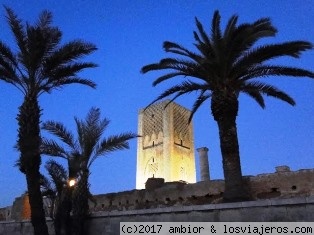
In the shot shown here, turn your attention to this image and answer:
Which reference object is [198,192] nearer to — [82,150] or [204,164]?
[82,150]

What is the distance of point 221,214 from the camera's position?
8344mm

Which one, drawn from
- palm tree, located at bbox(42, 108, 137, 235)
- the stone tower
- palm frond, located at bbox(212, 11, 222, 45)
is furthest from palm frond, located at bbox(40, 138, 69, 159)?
the stone tower

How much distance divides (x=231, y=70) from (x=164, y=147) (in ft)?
96.1

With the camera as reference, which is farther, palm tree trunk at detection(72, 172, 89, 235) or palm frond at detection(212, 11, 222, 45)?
palm tree trunk at detection(72, 172, 89, 235)

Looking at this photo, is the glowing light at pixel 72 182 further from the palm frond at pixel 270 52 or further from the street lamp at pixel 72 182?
the palm frond at pixel 270 52

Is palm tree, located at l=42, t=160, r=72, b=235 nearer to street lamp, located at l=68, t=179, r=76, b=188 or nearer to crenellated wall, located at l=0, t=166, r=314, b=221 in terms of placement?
street lamp, located at l=68, t=179, r=76, b=188

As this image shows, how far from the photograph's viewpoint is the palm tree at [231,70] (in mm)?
10180

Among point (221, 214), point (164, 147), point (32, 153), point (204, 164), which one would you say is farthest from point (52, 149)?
point (164, 147)

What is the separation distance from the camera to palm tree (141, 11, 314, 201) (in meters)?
10.2

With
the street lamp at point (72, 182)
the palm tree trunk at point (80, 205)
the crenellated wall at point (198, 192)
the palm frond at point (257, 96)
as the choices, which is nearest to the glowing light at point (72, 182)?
the street lamp at point (72, 182)

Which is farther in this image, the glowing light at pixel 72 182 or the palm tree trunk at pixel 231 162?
the glowing light at pixel 72 182

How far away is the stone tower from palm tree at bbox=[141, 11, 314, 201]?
28297mm

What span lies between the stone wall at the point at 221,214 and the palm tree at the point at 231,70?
1386 mm

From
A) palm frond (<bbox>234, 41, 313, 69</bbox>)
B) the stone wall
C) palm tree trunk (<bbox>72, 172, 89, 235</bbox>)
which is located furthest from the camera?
palm tree trunk (<bbox>72, 172, 89, 235</bbox>)
